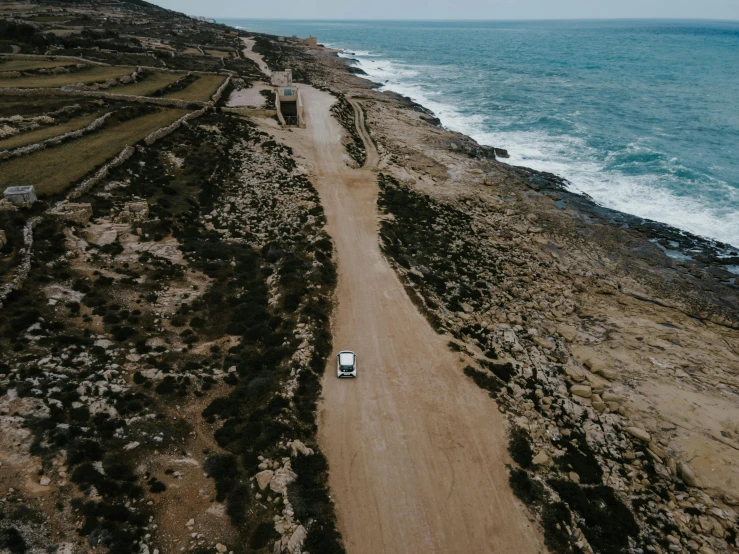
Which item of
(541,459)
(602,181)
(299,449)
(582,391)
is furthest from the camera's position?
(602,181)

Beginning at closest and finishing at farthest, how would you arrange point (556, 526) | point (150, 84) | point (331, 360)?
point (556, 526), point (331, 360), point (150, 84)

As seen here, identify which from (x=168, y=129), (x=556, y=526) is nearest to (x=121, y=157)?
(x=168, y=129)

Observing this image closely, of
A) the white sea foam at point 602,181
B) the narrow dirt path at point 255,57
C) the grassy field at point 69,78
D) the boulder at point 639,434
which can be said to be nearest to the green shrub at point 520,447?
the boulder at point 639,434

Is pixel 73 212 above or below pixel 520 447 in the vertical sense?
above

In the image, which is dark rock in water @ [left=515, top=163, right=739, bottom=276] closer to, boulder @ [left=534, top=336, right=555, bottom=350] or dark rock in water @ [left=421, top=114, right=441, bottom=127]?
boulder @ [left=534, top=336, right=555, bottom=350]

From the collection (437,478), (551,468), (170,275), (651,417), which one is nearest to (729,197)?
(651,417)

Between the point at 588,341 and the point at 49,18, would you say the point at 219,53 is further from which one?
the point at 588,341
